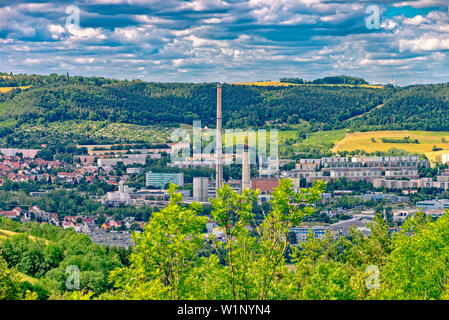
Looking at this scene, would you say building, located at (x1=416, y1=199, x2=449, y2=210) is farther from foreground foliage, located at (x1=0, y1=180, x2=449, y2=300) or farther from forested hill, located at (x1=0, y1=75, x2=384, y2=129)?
foreground foliage, located at (x1=0, y1=180, x2=449, y2=300)

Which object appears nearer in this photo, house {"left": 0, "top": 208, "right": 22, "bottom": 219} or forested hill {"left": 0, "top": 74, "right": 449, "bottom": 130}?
house {"left": 0, "top": 208, "right": 22, "bottom": 219}

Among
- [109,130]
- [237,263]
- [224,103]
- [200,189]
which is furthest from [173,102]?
[237,263]

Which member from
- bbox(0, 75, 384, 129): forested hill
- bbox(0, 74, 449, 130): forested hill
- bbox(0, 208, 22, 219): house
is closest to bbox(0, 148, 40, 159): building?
bbox(0, 74, 449, 130): forested hill

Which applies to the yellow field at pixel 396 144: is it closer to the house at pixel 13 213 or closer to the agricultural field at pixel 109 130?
the agricultural field at pixel 109 130

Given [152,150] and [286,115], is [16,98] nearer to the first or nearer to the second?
[152,150]
